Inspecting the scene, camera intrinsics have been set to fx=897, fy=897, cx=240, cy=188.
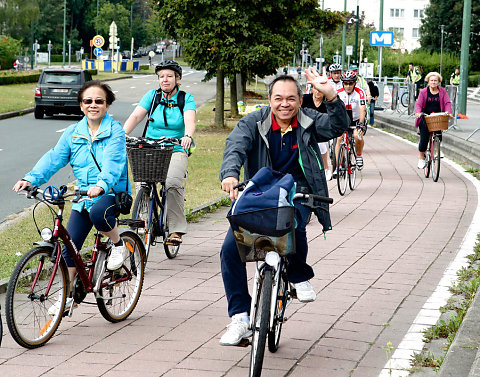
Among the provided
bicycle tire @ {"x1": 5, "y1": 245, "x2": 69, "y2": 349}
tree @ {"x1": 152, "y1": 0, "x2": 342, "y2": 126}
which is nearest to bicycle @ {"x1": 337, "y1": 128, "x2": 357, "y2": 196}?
bicycle tire @ {"x1": 5, "y1": 245, "x2": 69, "y2": 349}

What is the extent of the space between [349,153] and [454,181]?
2364 millimetres

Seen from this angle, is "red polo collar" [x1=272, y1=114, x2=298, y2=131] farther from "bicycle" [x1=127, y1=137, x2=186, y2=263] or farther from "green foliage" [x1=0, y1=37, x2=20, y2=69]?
"green foliage" [x1=0, y1=37, x2=20, y2=69]

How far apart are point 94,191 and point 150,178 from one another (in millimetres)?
2178

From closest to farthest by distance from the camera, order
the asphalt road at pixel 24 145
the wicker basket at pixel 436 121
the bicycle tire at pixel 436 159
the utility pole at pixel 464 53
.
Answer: the asphalt road at pixel 24 145 → the wicker basket at pixel 436 121 → the bicycle tire at pixel 436 159 → the utility pole at pixel 464 53

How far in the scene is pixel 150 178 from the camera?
7625 mm

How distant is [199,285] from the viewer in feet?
24.0

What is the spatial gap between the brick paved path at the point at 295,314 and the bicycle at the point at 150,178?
14.3 inches

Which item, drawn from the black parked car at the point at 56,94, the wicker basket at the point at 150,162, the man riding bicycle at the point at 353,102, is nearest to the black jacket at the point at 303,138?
the wicker basket at the point at 150,162

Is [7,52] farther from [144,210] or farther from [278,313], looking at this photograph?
[278,313]

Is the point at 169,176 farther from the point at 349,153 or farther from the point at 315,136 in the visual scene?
the point at 349,153

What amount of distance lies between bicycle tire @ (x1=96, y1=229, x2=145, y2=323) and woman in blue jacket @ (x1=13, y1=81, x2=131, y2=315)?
0.53ft

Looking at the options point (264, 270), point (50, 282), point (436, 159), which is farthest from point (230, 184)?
point (436, 159)

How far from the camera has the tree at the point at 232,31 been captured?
24641 mm

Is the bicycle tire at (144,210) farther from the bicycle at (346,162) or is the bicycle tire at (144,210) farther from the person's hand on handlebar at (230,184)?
the bicycle at (346,162)
